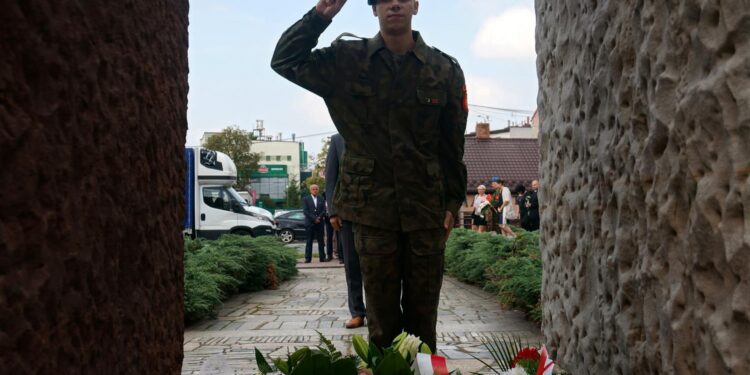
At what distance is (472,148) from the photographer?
3428cm

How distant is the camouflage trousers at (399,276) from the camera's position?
281 cm

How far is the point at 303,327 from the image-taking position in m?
5.74

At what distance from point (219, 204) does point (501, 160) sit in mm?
16109

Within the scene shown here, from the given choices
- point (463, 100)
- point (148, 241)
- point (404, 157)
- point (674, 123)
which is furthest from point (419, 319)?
point (148, 241)

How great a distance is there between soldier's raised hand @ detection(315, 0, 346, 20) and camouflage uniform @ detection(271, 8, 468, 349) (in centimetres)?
4

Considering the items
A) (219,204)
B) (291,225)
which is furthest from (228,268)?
(291,225)

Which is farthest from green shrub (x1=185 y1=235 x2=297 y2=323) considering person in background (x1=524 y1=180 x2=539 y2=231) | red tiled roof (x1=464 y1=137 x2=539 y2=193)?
red tiled roof (x1=464 y1=137 x2=539 y2=193)

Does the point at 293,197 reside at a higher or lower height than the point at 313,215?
higher

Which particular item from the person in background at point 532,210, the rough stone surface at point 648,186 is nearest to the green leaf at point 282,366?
the rough stone surface at point 648,186

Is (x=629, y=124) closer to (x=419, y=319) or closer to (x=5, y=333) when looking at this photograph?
(x=5, y=333)

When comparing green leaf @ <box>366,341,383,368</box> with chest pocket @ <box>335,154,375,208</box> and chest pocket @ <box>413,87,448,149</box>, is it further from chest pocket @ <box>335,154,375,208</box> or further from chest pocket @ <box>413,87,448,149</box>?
chest pocket @ <box>413,87,448,149</box>

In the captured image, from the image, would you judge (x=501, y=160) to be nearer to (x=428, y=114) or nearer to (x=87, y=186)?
(x=428, y=114)

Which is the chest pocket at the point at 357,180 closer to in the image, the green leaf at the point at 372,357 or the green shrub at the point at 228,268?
the green leaf at the point at 372,357

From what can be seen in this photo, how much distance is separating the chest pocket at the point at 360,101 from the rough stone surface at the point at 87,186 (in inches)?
65.1
